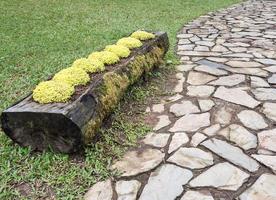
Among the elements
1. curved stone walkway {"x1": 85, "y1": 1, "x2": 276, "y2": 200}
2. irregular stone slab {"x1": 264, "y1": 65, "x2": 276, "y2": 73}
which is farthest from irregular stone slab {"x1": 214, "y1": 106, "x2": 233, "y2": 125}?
irregular stone slab {"x1": 264, "y1": 65, "x2": 276, "y2": 73}

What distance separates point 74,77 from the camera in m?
3.68

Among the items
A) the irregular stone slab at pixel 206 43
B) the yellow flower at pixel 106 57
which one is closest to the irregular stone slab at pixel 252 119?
the yellow flower at pixel 106 57

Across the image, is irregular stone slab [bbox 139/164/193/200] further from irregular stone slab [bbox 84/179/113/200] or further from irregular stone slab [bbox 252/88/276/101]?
irregular stone slab [bbox 252/88/276/101]

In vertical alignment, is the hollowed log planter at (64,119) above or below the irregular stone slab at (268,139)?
above

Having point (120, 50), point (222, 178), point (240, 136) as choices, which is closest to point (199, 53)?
point (120, 50)

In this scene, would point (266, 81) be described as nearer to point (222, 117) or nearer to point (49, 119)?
point (222, 117)

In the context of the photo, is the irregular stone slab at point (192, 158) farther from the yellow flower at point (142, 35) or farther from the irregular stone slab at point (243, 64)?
the irregular stone slab at point (243, 64)

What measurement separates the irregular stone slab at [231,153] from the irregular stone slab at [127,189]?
2.67 feet

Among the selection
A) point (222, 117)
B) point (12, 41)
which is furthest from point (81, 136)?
point (12, 41)

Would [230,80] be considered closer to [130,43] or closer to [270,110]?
[270,110]

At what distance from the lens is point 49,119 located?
3121mm

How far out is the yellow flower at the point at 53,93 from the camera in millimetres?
3305

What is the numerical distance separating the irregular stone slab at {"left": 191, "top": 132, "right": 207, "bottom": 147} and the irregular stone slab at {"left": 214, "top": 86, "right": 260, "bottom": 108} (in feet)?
2.91

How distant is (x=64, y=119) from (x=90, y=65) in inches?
42.6
